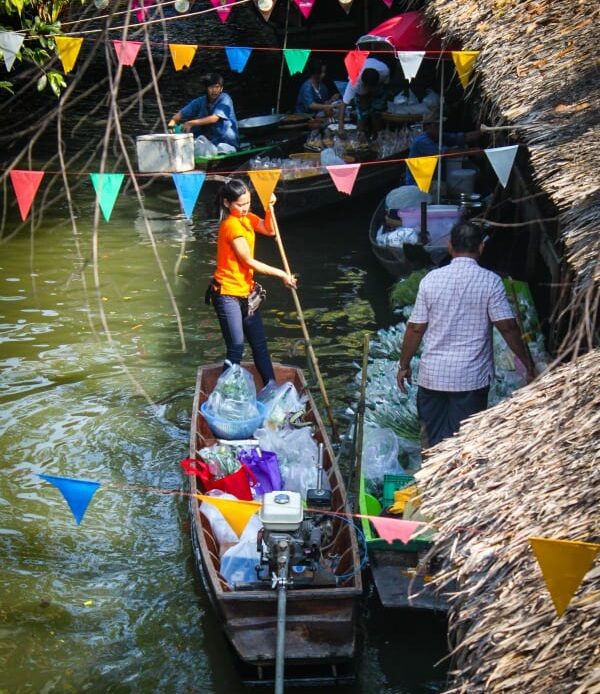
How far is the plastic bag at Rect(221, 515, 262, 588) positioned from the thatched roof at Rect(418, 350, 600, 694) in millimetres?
1571

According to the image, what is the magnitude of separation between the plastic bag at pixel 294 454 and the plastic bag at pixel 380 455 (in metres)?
0.36

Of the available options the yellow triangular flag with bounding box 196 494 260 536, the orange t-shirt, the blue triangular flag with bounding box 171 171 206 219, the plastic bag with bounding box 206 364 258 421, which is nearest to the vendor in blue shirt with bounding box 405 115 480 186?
the orange t-shirt

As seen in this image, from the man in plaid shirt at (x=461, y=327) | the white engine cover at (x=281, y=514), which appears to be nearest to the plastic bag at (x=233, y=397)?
the man in plaid shirt at (x=461, y=327)

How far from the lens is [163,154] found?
1217cm

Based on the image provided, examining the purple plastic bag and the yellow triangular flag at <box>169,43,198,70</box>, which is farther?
the yellow triangular flag at <box>169,43,198,70</box>

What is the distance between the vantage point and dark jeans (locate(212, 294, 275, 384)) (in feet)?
26.2

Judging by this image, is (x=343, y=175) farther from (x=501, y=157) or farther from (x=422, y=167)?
(x=501, y=157)

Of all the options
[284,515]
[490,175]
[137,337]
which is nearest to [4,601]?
[284,515]

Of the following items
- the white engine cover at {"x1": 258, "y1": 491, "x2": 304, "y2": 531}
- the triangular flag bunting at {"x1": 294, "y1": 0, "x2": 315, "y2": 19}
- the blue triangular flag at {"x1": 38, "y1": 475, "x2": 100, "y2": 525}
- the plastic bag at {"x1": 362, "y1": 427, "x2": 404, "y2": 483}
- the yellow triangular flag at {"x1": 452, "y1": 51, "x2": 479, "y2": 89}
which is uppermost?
the triangular flag bunting at {"x1": 294, "y1": 0, "x2": 315, "y2": 19}

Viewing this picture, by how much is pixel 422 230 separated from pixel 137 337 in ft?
11.3

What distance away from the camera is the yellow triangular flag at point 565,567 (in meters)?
3.12

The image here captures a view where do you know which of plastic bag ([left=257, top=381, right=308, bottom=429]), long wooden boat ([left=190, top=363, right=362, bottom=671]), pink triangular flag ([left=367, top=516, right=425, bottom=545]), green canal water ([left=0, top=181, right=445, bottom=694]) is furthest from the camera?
plastic bag ([left=257, top=381, right=308, bottom=429])

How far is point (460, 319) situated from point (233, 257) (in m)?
2.29

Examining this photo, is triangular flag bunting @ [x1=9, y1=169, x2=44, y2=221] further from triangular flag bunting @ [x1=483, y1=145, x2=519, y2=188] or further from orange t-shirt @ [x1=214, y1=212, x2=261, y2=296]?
triangular flag bunting @ [x1=483, y1=145, x2=519, y2=188]
